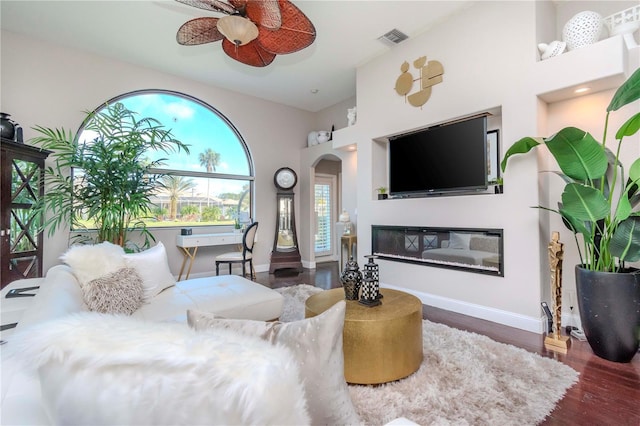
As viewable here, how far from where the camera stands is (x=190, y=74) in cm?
471

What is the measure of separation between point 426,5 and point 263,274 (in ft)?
15.0

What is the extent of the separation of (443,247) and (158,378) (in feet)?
10.9

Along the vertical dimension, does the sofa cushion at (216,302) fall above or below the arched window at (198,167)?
below

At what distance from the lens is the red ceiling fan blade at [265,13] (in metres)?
2.34

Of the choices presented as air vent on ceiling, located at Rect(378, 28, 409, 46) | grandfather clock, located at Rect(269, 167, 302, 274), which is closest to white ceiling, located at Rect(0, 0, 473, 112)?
air vent on ceiling, located at Rect(378, 28, 409, 46)

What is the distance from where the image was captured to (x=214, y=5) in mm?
2545

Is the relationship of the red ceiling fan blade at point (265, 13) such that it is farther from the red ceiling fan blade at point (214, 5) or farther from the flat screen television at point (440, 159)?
the flat screen television at point (440, 159)

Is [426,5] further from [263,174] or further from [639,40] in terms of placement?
[263,174]

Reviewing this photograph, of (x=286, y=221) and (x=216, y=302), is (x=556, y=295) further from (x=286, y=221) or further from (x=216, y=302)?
(x=286, y=221)

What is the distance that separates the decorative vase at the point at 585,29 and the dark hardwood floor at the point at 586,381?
256cm

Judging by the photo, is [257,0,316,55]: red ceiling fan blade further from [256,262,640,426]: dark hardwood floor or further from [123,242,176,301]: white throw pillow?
[256,262,640,426]: dark hardwood floor

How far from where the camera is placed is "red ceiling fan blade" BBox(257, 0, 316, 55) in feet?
7.90

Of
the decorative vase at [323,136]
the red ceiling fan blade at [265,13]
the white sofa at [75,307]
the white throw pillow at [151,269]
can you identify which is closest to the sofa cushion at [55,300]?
the white sofa at [75,307]

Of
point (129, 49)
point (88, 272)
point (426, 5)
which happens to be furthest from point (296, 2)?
point (88, 272)
